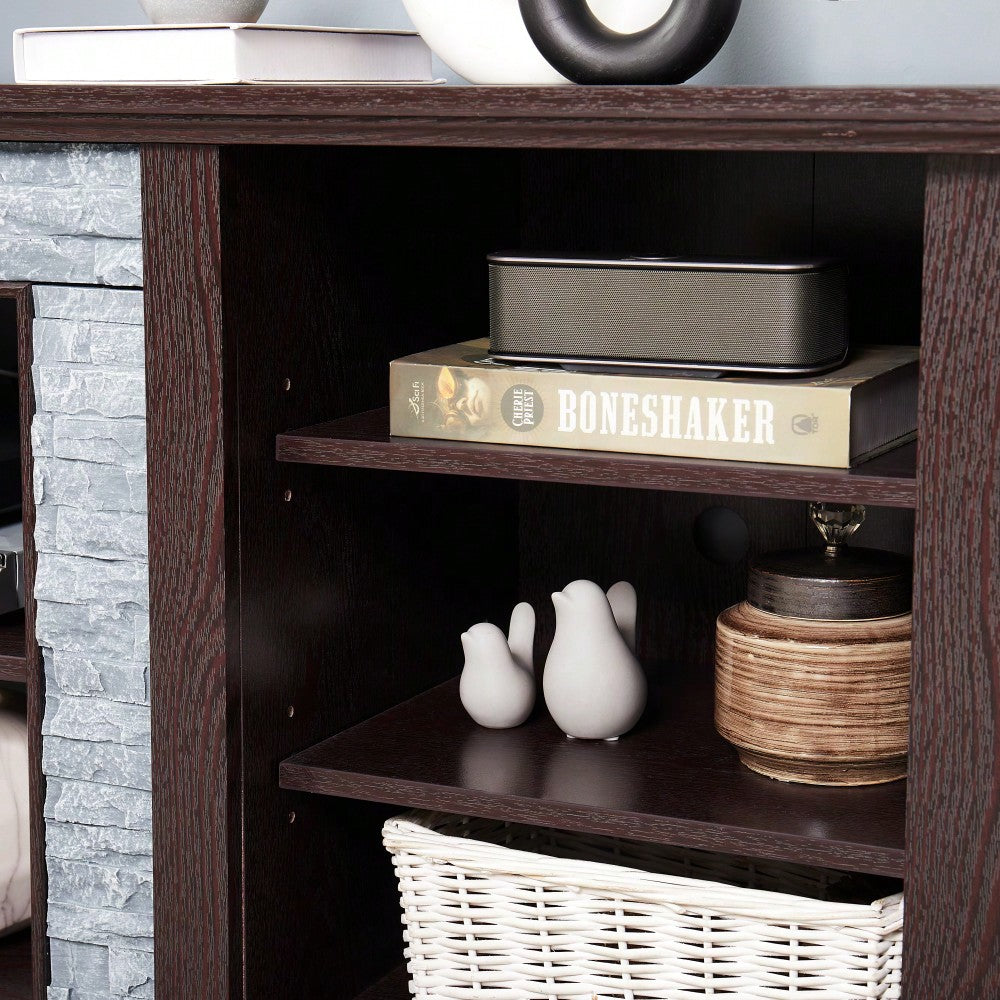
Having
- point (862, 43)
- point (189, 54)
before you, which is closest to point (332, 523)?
point (189, 54)

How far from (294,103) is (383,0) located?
57cm

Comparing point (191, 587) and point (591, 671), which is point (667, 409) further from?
point (191, 587)

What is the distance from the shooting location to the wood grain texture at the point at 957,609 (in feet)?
2.90

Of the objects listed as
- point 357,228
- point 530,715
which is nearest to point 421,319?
point 357,228

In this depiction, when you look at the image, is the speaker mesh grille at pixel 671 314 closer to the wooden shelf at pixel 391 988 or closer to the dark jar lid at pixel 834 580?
the dark jar lid at pixel 834 580

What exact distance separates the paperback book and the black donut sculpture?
0.20m

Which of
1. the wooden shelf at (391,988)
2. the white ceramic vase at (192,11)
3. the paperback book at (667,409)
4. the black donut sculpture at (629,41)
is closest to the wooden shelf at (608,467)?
the paperback book at (667,409)

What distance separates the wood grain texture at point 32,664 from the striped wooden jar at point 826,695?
54 cm

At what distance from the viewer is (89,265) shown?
110cm

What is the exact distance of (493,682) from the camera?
48.5 inches

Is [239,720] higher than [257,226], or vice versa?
[257,226]

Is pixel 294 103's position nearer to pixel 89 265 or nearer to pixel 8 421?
pixel 89 265

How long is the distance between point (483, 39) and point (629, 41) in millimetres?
189

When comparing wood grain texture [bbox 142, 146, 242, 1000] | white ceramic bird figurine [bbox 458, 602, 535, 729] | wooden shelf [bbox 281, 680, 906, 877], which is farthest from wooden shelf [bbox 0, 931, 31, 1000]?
white ceramic bird figurine [bbox 458, 602, 535, 729]
